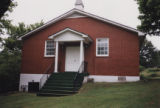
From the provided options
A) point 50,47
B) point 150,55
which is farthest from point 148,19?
point 150,55

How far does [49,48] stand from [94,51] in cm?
438

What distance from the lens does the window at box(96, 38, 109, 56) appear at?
14.1 metres

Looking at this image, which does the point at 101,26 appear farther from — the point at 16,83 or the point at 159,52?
the point at 159,52

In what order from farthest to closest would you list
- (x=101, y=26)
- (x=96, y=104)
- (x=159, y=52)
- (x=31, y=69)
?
1. (x=159, y=52)
2. (x=31, y=69)
3. (x=101, y=26)
4. (x=96, y=104)

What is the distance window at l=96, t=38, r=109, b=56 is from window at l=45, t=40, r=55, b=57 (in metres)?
4.24

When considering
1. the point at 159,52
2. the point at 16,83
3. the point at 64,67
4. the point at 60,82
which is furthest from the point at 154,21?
the point at 159,52

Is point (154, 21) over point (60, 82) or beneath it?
over

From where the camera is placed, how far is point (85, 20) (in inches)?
594

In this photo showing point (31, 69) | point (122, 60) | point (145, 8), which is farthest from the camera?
point (145, 8)

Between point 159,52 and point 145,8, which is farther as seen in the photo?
point 159,52

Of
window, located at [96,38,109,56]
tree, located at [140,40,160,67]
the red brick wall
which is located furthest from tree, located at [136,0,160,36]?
tree, located at [140,40,160,67]

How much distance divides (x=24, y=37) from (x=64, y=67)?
5.32 metres

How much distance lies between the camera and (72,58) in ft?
48.4

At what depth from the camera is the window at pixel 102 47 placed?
46.1 feet
